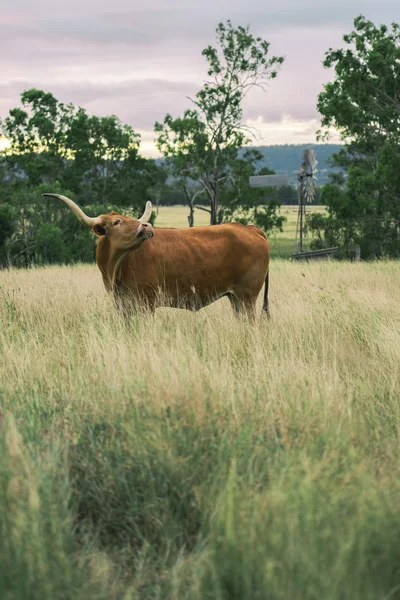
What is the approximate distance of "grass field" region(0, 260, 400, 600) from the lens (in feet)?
7.55

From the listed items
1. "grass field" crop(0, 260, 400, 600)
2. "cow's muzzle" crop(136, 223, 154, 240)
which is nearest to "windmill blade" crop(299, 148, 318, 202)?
"cow's muzzle" crop(136, 223, 154, 240)

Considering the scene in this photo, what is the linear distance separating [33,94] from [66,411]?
133ft

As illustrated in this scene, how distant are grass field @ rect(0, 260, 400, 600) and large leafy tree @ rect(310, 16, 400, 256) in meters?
20.5

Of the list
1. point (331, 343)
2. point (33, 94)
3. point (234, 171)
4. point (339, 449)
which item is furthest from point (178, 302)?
point (33, 94)

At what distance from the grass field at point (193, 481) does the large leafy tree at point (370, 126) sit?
67.3 ft

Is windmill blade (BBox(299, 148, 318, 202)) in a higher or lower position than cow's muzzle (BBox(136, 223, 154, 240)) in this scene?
higher

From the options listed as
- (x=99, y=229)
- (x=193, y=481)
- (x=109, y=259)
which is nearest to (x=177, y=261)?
(x=109, y=259)

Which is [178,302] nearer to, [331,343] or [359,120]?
[331,343]

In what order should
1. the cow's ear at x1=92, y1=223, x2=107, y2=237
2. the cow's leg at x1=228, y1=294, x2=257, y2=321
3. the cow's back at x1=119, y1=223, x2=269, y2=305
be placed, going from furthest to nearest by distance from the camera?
the cow's leg at x1=228, y1=294, x2=257, y2=321, the cow's back at x1=119, y1=223, x2=269, y2=305, the cow's ear at x1=92, y1=223, x2=107, y2=237

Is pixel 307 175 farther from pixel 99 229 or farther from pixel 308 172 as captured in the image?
pixel 99 229

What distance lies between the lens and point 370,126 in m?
28.9

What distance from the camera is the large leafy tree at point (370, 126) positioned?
971 inches

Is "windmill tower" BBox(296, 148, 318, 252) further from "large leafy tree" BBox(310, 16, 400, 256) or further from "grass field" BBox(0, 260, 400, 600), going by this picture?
"grass field" BBox(0, 260, 400, 600)

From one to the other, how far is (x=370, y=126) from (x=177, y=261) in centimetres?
2452
